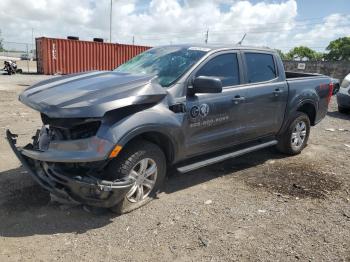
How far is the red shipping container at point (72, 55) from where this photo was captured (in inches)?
878

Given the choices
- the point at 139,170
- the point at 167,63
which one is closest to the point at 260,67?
the point at 167,63

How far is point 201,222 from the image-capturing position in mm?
3918

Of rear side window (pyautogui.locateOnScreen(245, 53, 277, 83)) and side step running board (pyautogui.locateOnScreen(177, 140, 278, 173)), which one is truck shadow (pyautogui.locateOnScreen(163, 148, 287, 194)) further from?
rear side window (pyautogui.locateOnScreen(245, 53, 277, 83))

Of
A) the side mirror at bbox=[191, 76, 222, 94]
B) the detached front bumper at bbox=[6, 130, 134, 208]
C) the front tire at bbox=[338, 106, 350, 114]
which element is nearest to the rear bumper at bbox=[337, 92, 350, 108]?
the front tire at bbox=[338, 106, 350, 114]

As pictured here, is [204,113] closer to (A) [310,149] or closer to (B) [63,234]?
(B) [63,234]

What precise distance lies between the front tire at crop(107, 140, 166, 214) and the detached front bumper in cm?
15

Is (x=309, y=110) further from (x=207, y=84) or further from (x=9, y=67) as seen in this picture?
(x=9, y=67)

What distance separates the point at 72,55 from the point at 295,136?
A: 19000mm

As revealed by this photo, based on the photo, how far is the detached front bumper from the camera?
11.3ft

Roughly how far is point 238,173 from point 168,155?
1.61 metres

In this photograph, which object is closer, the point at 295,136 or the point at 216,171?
the point at 216,171

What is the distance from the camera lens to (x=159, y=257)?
3264 millimetres

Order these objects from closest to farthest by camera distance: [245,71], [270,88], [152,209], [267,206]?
Result: [152,209] < [267,206] < [245,71] < [270,88]

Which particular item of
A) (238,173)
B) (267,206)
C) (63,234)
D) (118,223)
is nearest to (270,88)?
(238,173)
